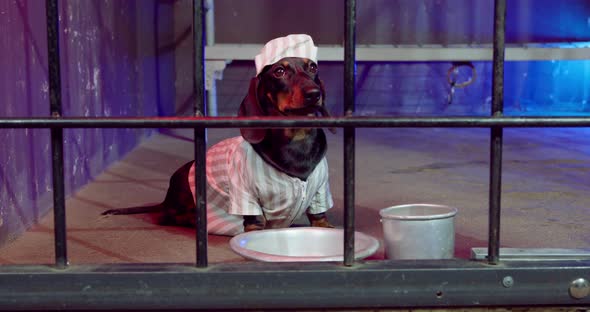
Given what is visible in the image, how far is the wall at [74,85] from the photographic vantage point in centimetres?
235

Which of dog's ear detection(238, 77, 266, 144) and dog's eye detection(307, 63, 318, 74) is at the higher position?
dog's eye detection(307, 63, 318, 74)

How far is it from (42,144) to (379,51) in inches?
121

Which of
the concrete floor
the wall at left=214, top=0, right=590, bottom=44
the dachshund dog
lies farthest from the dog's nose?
the wall at left=214, top=0, right=590, bottom=44

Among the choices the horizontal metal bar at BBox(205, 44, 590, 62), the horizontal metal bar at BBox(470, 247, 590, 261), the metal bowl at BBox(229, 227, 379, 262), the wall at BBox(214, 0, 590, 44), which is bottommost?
the metal bowl at BBox(229, 227, 379, 262)

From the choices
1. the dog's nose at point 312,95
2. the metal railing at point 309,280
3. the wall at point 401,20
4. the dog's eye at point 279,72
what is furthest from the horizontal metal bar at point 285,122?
the wall at point 401,20

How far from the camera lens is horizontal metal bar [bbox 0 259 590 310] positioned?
1.36 m

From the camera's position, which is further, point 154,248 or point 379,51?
point 379,51

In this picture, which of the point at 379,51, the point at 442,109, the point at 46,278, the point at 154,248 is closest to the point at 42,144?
the point at 154,248

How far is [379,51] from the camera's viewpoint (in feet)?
17.4

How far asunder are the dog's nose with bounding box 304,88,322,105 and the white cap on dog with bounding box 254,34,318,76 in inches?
8.4

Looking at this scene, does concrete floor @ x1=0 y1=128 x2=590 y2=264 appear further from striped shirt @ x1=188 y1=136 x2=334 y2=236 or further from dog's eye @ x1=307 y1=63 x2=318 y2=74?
dog's eye @ x1=307 y1=63 x2=318 y2=74

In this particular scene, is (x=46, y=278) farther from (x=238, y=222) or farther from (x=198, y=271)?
(x=238, y=222)

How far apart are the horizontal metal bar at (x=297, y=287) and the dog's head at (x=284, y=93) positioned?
36.9 inches

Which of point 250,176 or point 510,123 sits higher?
point 510,123
